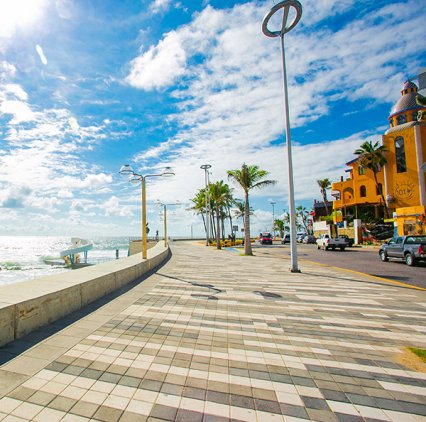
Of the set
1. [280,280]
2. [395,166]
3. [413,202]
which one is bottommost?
[280,280]

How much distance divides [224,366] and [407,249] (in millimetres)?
16403

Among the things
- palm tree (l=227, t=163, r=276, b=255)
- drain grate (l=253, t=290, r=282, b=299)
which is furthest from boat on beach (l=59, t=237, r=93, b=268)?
drain grate (l=253, t=290, r=282, b=299)

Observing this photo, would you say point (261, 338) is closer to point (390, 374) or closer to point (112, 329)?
point (390, 374)

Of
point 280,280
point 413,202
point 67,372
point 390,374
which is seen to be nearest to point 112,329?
point 67,372

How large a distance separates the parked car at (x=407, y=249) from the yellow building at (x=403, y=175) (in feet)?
49.8

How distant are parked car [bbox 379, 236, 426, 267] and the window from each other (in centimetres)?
2529

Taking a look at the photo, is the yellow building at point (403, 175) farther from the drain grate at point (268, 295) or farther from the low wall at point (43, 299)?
the low wall at point (43, 299)

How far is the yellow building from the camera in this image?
3153cm

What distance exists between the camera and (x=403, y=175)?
3688 cm

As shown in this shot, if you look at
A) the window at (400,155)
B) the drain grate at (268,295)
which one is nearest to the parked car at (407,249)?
the drain grate at (268,295)

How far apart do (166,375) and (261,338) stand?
1.89m

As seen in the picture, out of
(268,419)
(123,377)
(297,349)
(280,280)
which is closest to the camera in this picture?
(268,419)

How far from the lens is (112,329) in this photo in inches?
194

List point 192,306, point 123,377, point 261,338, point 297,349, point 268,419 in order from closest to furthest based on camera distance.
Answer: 1. point 268,419
2. point 123,377
3. point 297,349
4. point 261,338
5. point 192,306
